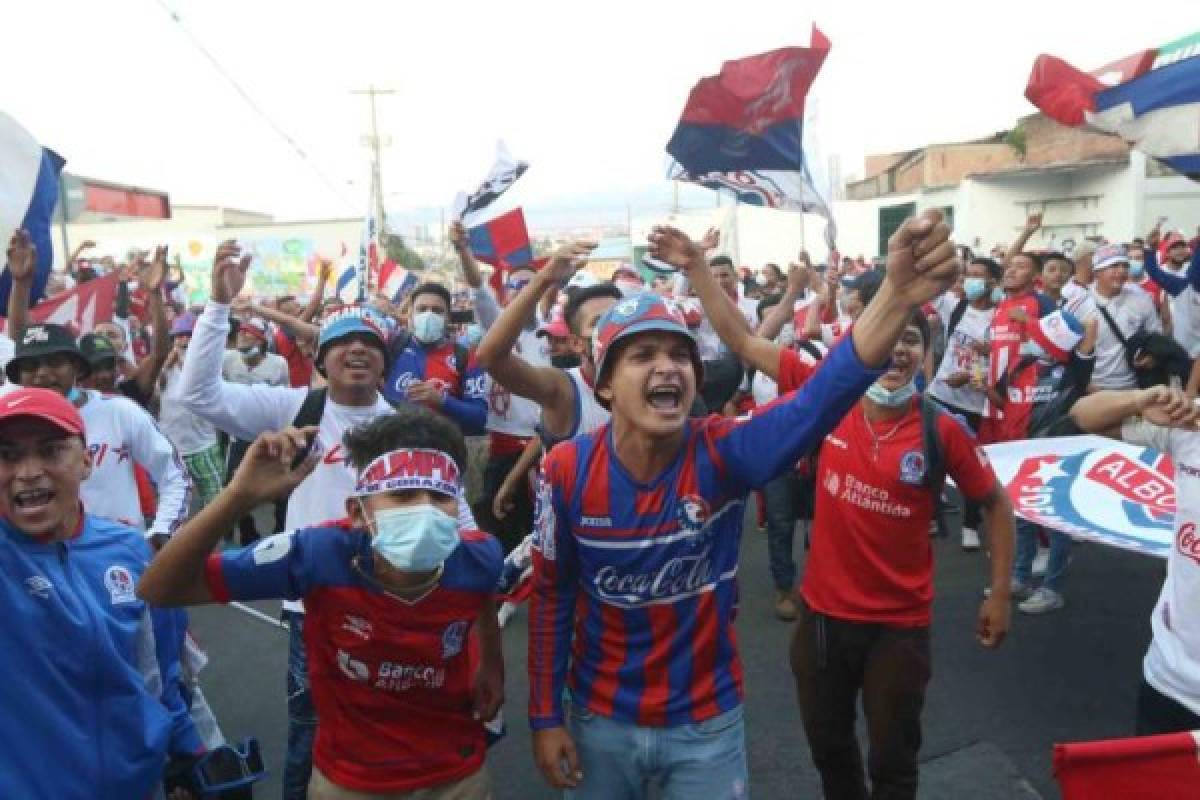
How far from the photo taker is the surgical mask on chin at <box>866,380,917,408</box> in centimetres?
329

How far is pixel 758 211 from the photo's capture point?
44.8 meters

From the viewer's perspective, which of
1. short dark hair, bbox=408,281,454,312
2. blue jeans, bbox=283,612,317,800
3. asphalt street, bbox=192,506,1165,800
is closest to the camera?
blue jeans, bbox=283,612,317,800

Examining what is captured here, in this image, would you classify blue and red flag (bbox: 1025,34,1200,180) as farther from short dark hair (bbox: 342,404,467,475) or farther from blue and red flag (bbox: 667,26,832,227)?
short dark hair (bbox: 342,404,467,475)

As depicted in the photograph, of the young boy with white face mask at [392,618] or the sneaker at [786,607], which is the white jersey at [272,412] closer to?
the young boy with white face mask at [392,618]

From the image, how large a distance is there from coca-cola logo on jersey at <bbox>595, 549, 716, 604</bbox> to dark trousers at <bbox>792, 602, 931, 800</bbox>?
→ 1074mm

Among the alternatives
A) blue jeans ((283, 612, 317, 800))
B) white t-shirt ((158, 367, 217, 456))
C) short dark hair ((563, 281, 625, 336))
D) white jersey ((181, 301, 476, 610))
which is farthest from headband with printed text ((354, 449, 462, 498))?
white t-shirt ((158, 367, 217, 456))

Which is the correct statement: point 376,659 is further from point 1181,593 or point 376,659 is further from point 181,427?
point 181,427

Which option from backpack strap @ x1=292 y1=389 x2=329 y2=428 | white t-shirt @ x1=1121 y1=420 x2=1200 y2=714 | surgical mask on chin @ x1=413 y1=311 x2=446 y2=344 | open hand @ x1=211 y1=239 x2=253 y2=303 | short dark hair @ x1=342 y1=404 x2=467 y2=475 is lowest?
white t-shirt @ x1=1121 y1=420 x2=1200 y2=714

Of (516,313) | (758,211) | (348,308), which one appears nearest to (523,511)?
(348,308)

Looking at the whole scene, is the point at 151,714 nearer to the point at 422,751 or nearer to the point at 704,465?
the point at 422,751

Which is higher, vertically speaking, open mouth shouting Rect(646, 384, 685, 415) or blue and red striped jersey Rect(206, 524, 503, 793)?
open mouth shouting Rect(646, 384, 685, 415)

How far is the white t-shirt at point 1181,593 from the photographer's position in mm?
2633

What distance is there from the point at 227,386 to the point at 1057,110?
18.1 feet

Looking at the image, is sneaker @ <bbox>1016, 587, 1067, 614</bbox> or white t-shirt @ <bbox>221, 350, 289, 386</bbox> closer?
sneaker @ <bbox>1016, 587, 1067, 614</bbox>
